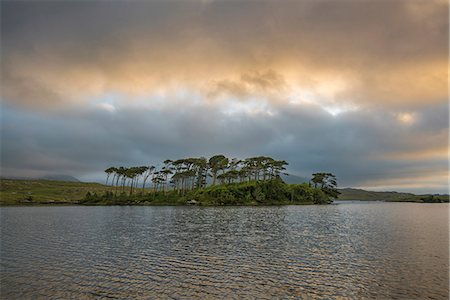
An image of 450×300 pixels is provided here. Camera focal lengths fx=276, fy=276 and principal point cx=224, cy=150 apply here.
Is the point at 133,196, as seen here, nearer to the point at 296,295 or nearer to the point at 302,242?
the point at 302,242

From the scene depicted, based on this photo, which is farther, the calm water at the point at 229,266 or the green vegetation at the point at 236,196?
the green vegetation at the point at 236,196

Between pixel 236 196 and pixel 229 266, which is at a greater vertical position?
pixel 229 266

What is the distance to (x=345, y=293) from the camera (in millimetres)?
21422

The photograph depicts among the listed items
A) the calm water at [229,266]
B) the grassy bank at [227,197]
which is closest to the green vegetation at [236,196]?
the grassy bank at [227,197]

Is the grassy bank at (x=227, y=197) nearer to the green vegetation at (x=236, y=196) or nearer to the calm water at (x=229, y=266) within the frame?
the green vegetation at (x=236, y=196)

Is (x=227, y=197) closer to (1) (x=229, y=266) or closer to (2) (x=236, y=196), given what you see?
(2) (x=236, y=196)

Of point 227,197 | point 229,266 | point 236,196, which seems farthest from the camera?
point 236,196

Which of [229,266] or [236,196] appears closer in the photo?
[229,266]

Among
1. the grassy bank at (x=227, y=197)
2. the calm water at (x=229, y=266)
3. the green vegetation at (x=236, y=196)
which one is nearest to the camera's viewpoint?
the calm water at (x=229, y=266)

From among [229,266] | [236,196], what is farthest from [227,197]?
[229,266]

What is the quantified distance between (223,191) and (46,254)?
138 m

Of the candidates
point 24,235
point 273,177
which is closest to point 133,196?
point 273,177

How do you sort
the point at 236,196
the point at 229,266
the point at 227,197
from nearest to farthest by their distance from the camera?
the point at 229,266 < the point at 227,197 < the point at 236,196

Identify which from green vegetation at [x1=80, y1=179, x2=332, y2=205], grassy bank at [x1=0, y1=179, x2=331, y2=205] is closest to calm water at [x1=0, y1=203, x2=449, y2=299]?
green vegetation at [x1=80, y1=179, x2=332, y2=205]
